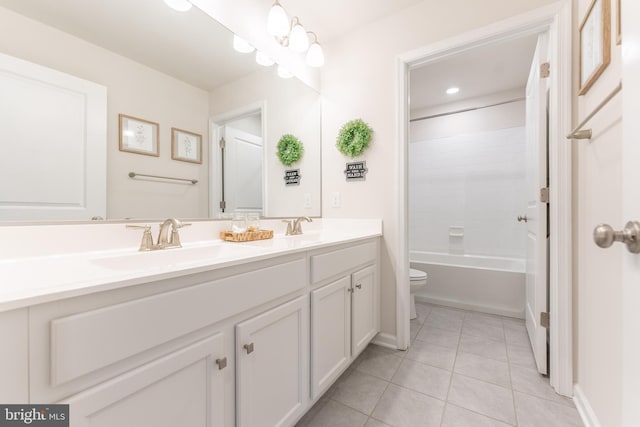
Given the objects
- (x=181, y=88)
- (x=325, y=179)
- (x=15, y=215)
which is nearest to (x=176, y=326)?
(x=15, y=215)

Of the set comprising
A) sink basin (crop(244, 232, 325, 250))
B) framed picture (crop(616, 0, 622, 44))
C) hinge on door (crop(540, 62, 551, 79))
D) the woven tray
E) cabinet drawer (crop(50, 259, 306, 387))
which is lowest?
cabinet drawer (crop(50, 259, 306, 387))

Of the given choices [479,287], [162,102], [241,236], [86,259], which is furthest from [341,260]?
[479,287]

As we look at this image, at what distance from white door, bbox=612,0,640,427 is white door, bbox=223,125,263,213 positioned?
4.99ft

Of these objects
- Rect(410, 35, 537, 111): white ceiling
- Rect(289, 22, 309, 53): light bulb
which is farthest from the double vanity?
Rect(410, 35, 537, 111): white ceiling

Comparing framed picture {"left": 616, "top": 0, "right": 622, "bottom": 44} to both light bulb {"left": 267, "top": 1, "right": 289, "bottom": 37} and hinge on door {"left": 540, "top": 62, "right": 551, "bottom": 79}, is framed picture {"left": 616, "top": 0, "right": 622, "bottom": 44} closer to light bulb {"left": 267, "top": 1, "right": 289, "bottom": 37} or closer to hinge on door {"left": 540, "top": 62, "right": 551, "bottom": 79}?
hinge on door {"left": 540, "top": 62, "right": 551, "bottom": 79}

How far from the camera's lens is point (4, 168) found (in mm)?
834

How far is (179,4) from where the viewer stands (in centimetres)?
129

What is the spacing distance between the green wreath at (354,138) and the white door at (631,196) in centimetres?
142

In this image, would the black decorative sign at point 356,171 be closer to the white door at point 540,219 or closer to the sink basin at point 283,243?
the sink basin at point 283,243

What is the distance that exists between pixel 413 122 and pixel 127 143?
3.27m

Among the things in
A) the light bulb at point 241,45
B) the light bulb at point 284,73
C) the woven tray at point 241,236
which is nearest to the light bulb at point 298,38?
the light bulb at point 284,73

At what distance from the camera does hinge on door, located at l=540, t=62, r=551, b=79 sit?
1.51 m

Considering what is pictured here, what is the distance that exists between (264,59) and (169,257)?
137 centimetres

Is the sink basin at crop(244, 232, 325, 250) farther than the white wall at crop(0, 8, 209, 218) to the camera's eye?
Yes
